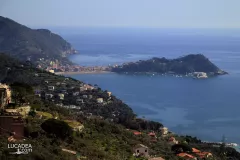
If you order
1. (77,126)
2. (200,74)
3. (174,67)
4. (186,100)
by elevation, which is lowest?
(186,100)

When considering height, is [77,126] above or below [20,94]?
below

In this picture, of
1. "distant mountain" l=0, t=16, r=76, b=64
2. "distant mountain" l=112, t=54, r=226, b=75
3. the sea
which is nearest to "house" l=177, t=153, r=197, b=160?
the sea

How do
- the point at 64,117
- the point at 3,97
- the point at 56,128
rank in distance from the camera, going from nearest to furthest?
the point at 56,128
the point at 3,97
the point at 64,117

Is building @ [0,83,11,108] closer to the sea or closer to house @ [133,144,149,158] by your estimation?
house @ [133,144,149,158]

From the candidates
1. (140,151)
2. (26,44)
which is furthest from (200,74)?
(140,151)

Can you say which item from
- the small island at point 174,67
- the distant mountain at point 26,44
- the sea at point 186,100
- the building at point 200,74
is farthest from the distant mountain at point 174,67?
the distant mountain at point 26,44

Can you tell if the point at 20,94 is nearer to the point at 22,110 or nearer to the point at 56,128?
the point at 22,110
